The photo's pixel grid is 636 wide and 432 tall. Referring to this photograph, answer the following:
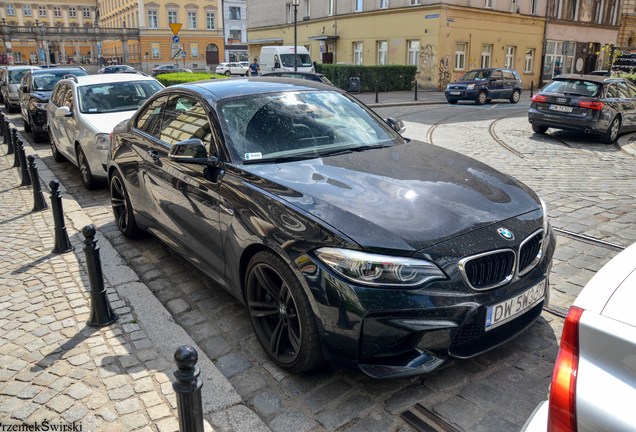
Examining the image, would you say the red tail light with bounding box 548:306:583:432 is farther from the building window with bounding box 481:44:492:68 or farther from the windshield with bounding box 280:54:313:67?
the building window with bounding box 481:44:492:68

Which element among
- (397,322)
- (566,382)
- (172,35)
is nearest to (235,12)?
(172,35)

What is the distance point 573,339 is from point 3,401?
3079mm

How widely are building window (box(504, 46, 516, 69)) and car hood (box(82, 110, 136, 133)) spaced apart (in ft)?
109

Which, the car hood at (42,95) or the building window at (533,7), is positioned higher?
the building window at (533,7)

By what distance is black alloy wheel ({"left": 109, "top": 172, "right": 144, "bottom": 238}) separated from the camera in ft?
18.5

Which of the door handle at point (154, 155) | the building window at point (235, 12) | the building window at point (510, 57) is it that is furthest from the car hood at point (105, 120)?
the building window at point (235, 12)

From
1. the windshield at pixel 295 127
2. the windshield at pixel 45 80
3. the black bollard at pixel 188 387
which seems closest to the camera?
the black bollard at pixel 188 387

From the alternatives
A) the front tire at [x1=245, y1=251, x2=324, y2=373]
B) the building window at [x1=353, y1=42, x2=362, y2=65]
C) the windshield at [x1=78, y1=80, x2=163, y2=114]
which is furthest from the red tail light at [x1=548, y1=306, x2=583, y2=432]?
the building window at [x1=353, y1=42, x2=362, y2=65]

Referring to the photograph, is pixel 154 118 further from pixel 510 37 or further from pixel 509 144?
pixel 510 37

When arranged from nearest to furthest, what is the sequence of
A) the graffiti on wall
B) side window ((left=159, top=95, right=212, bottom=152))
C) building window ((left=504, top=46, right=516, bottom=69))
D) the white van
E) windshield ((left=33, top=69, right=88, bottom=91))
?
side window ((left=159, top=95, right=212, bottom=152))
windshield ((left=33, top=69, right=88, bottom=91))
the white van
the graffiti on wall
building window ((left=504, top=46, right=516, bottom=69))

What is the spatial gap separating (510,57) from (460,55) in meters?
5.53

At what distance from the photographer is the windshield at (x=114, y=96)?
8820 mm

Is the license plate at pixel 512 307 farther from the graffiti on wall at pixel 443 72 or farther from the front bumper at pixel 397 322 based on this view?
the graffiti on wall at pixel 443 72

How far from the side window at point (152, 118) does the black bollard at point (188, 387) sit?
128 inches
